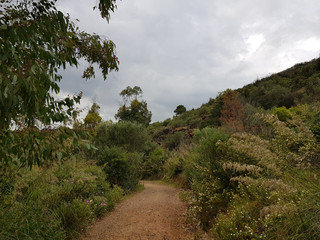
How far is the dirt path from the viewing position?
15.6 feet

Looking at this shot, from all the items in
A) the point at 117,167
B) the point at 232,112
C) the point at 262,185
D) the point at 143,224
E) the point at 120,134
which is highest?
the point at 232,112

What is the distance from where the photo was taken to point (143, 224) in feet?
17.6

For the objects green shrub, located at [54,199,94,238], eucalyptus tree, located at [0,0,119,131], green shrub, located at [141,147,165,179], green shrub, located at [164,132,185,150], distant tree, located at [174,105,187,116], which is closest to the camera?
eucalyptus tree, located at [0,0,119,131]

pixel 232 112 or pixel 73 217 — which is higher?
pixel 232 112

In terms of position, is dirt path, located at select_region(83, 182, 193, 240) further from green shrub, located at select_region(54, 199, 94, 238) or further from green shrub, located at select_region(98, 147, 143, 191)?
green shrub, located at select_region(98, 147, 143, 191)

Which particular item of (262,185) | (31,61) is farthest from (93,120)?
(31,61)

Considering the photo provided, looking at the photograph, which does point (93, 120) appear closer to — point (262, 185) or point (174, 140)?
point (174, 140)

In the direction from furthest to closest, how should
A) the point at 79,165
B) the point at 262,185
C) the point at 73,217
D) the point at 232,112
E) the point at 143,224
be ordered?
the point at 232,112 < the point at 79,165 < the point at 143,224 < the point at 73,217 < the point at 262,185

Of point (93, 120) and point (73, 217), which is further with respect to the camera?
point (93, 120)

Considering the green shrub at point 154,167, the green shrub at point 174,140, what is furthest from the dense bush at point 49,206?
the green shrub at point 174,140

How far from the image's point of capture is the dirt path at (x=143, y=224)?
4.75 metres

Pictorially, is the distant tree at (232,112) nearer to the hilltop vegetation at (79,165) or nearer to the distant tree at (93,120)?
the hilltop vegetation at (79,165)

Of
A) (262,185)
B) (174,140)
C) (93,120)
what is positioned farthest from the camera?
(174,140)

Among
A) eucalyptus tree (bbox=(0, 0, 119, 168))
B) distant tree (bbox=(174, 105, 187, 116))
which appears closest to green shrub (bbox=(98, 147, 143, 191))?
eucalyptus tree (bbox=(0, 0, 119, 168))
